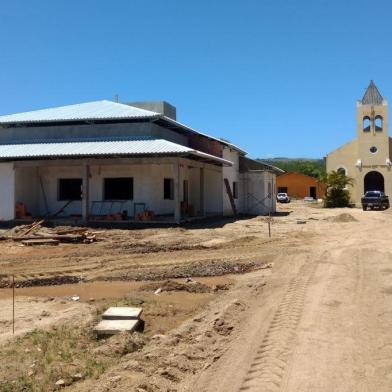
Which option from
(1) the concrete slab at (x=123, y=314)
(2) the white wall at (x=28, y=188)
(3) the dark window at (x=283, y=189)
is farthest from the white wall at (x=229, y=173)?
(3) the dark window at (x=283, y=189)

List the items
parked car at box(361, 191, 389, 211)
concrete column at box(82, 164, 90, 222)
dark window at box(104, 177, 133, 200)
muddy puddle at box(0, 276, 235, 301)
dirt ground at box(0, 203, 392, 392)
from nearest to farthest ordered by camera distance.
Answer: dirt ground at box(0, 203, 392, 392)
muddy puddle at box(0, 276, 235, 301)
concrete column at box(82, 164, 90, 222)
dark window at box(104, 177, 133, 200)
parked car at box(361, 191, 389, 211)

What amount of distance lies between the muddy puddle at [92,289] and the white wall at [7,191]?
14799mm

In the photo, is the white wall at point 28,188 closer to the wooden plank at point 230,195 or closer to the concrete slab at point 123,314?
the wooden plank at point 230,195

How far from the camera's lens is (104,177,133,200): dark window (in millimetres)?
25453

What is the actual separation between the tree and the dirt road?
35953 millimetres

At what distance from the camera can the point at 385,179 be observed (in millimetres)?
48438

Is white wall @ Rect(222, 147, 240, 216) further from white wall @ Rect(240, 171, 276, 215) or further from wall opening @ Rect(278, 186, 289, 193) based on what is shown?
wall opening @ Rect(278, 186, 289, 193)

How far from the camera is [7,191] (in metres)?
24.4

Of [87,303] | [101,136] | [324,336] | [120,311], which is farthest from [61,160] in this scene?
[324,336]

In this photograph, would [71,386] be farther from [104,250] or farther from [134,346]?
[104,250]

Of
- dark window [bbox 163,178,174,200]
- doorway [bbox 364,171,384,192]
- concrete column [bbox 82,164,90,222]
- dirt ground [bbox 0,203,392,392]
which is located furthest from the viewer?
doorway [bbox 364,171,384,192]

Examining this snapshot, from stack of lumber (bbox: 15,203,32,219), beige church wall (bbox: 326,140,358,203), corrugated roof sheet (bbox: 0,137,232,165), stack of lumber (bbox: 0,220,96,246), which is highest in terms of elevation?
beige church wall (bbox: 326,140,358,203)

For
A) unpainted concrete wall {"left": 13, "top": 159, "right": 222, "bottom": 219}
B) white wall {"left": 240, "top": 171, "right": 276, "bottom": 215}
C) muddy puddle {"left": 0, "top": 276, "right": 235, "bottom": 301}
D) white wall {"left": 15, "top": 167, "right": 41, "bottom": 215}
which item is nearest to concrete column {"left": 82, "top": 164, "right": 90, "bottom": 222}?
unpainted concrete wall {"left": 13, "top": 159, "right": 222, "bottom": 219}

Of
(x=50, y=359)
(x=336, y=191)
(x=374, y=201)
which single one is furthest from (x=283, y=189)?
(x=50, y=359)
